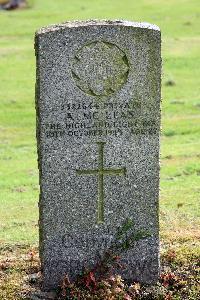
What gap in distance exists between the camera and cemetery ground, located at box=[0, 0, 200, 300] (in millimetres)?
9977

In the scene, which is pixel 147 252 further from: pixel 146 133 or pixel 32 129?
pixel 32 129

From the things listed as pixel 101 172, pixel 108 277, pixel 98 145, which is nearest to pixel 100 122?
pixel 98 145

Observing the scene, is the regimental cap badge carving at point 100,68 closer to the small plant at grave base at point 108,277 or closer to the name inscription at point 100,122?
the name inscription at point 100,122

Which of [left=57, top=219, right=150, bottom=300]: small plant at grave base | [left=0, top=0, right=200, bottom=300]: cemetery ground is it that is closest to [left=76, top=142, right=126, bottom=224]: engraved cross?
[left=57, top=219, right=150, bottom=300]: small plant at grave base

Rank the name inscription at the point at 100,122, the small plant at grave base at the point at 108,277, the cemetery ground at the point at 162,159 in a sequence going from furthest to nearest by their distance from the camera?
1. the cemetery ground at the point at 162,159
2. the small plant at grave base at the point at 108,277
3. the name inscription at the point at 100,122

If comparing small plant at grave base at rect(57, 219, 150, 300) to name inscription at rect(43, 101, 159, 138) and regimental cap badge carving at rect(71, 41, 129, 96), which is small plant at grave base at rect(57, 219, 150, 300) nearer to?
name inscription at rect(43, 101, 159, 138)

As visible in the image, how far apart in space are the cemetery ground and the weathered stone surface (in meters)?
0.61

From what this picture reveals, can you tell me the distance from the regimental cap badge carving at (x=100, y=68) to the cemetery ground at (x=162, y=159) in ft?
8.03

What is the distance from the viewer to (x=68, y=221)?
30.6ft

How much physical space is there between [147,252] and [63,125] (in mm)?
2030

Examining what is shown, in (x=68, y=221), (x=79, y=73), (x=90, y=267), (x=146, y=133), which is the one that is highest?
(x=79, y=73)

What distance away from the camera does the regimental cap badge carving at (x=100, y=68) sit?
877 centimetres

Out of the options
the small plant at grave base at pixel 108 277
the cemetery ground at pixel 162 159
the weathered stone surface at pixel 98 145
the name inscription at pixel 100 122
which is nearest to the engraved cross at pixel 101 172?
the weathered stone surface at pixel 98 145

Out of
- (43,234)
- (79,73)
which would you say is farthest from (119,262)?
(79,73)
